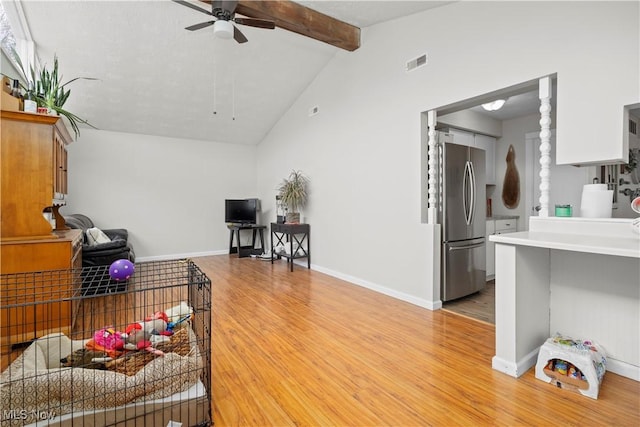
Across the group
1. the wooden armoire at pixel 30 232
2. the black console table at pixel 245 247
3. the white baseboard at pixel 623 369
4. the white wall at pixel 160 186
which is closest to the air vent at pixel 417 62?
the white baseboard at pixel 623 369

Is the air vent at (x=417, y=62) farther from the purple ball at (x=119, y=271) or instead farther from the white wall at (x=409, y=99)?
the purple ball at (x=119, y=271)

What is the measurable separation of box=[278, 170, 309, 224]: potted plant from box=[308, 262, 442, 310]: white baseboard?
1063 mm

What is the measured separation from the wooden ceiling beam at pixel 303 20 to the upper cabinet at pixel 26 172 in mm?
2058

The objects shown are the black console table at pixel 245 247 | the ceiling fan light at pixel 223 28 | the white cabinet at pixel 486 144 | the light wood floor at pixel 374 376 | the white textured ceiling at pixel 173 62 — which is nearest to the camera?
the light wood floor at pixel 374 376

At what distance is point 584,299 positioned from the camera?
2.29 m

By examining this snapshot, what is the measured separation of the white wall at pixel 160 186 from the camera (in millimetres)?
5934

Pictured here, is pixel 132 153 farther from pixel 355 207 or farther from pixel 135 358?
pixel 135 358

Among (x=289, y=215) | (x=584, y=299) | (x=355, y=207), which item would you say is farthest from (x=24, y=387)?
(x=289, y=215)

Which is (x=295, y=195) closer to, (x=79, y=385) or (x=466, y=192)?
(x=466, y=192)

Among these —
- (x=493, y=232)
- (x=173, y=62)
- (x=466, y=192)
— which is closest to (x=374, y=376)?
(x=466, y=192)

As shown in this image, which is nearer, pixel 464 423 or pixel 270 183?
pixel 464 423

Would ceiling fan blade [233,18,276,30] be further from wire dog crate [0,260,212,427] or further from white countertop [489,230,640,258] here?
white countertop [489,230,640,258]

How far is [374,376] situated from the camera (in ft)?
7.01

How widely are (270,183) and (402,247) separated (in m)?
4.08
